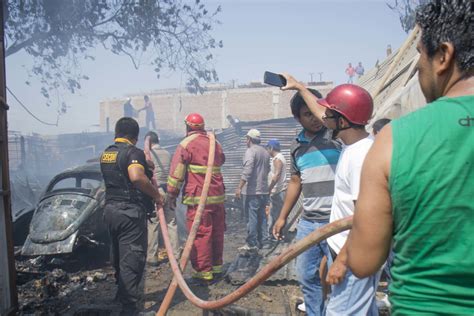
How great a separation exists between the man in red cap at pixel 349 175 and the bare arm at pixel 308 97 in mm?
414

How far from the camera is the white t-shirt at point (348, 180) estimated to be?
251 cm

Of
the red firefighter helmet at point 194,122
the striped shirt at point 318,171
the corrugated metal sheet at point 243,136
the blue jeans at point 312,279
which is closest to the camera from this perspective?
the blue jeans at point 312,279

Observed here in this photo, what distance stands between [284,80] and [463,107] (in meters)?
2.51

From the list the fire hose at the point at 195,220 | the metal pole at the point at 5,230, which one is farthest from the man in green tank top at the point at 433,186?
the metal pole at the point at 5,230

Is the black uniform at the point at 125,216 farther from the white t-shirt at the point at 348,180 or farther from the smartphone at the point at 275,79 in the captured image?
the white t-shirt at the point at 348,180

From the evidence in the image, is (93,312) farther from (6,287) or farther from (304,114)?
(304,114)

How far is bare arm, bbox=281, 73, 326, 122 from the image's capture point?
3.39 metres

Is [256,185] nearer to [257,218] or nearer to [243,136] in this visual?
[257,218]

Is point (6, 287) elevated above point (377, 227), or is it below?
below

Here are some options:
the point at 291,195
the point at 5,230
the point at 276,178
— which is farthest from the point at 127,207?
the point at 276,178

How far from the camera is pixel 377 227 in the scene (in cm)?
126

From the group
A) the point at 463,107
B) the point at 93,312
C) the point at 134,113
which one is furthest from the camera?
the point at 134,113

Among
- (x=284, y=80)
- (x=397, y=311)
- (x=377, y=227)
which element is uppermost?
(x=284, y=80)

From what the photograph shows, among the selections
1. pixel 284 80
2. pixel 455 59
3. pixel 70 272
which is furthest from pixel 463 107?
pixel 70 272
